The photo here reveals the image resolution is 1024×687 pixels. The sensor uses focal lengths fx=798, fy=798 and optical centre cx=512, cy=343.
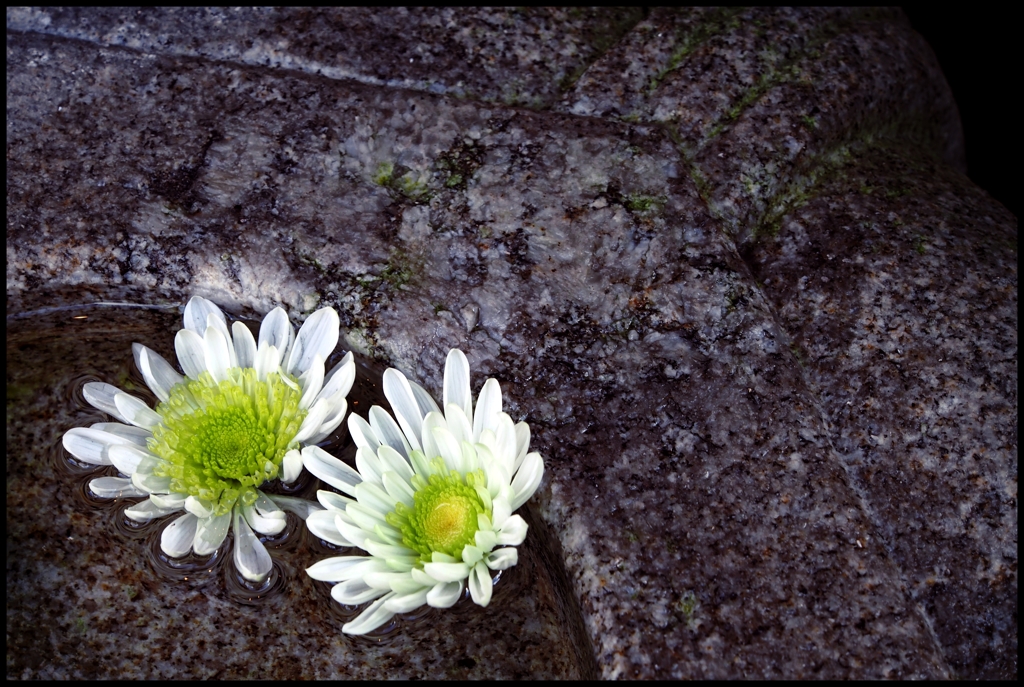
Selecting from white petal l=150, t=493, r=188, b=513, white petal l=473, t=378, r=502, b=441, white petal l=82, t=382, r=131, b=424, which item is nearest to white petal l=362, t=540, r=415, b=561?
white petal l=473, t=378, r=502, b=441

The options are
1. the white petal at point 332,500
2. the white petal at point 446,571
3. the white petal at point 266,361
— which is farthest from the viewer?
the white petal at point 266,361

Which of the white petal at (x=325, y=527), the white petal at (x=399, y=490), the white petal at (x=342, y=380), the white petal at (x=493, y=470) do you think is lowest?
the white petal at (x=325, y=527)

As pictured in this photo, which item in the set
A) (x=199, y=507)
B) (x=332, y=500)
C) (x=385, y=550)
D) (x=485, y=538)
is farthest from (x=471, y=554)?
(x=199, y=507)

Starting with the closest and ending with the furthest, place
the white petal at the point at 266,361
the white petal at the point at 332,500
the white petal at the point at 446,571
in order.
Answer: the white petal at the point at 446,571, the white petal at the point at 332,500, the white petal at the point at 266,361

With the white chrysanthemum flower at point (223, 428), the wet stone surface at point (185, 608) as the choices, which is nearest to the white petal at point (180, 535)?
the white chrysanthemum flower at point (223, 428)

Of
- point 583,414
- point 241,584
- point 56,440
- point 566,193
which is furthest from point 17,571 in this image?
point 566,193

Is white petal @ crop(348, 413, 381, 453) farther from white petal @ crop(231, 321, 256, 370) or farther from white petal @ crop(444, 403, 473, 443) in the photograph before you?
white petal @ crop(231, 321, 256, 370)

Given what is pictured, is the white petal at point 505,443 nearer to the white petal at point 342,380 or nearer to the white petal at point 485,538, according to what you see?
the white petal at point 485,538

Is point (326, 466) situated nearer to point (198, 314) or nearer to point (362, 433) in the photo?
point (362, 433)
